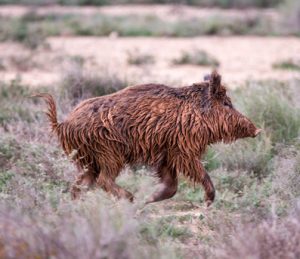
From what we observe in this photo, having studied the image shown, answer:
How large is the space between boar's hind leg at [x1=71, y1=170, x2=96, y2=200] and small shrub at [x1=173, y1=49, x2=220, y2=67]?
11457mm

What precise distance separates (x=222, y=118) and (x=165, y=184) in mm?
820

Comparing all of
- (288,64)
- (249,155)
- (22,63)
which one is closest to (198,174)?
(249,155)

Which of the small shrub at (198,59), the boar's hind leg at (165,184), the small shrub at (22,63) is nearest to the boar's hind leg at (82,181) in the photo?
the boar's hind leg at (165,184)

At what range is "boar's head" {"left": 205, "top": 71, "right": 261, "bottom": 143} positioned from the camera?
8.57 metres

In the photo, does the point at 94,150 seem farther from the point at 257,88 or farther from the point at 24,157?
the point at 257,88

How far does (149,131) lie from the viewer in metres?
8.23

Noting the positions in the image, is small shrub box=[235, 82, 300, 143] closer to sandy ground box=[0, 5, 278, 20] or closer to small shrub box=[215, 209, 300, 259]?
small shrub box=[215, 209, 300, 259]

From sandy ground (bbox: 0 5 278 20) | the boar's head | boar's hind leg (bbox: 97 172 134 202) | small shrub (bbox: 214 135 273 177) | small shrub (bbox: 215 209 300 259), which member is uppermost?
the boar's head

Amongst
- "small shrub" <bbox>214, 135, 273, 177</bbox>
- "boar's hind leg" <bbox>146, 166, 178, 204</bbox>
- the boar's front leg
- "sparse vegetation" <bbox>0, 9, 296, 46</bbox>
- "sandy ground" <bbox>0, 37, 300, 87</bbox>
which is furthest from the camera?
"sparse vegetation" <bbox>0, 9, 296, 46</bbox>

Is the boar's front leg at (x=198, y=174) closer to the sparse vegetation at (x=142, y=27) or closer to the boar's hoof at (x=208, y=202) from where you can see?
the boar's hoof at (x=208, y=202)

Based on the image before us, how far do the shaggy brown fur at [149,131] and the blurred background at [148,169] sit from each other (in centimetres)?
23

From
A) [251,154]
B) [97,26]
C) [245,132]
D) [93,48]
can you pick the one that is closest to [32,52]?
[93,48]

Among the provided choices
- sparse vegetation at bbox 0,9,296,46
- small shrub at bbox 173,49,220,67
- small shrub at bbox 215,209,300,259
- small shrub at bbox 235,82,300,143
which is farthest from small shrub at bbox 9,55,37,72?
small shrub at bbox 215,209,300,259

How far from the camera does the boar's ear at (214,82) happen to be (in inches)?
337
